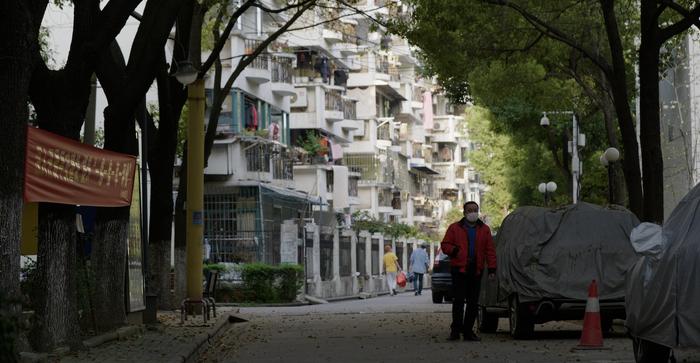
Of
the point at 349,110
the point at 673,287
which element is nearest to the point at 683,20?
the point at 673,287

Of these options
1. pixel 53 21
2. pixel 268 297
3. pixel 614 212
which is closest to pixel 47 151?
pixel 614 212

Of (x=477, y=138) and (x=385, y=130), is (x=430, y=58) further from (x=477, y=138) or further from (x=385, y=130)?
(x=385, y=130)

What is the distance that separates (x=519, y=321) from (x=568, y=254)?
1.19 meters

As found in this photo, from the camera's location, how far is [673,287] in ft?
41.0

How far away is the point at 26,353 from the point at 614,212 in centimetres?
955

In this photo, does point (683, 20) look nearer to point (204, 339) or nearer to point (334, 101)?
point (204, 339)

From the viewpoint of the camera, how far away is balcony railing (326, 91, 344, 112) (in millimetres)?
72562

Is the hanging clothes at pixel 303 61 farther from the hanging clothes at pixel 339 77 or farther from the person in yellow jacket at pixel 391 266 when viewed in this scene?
the person in yellow jacket at pixel 391 266

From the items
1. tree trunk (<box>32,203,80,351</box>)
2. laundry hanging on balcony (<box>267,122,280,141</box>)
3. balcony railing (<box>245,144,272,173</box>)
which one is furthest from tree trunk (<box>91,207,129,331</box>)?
laundry hanging on balcony (<box>267,122,280,141</box>)

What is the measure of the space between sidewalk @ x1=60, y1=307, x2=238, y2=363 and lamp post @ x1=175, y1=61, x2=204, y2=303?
2848mm

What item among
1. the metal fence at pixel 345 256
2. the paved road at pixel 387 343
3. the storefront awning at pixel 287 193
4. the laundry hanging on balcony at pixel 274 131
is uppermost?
the laundry hanging on balcony at pixel 274 131

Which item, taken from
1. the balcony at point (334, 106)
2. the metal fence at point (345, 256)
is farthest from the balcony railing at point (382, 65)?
the metal fence at point (345, 256)

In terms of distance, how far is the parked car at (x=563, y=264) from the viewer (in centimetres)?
1930

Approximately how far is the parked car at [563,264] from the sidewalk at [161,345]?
4569mm
